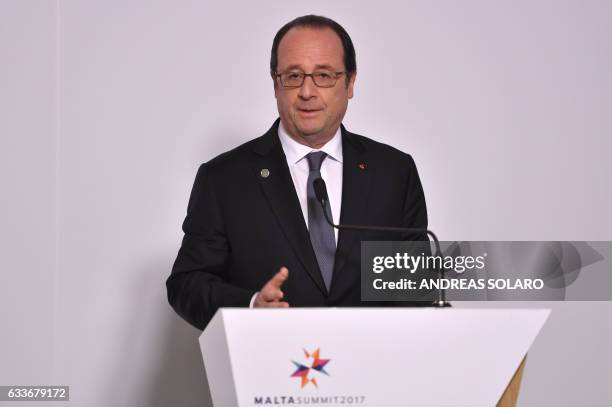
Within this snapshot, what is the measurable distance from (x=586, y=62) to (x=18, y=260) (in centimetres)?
246

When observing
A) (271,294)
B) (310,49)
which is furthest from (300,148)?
(271,294)

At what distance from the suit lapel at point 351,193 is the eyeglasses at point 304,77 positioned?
206 mm

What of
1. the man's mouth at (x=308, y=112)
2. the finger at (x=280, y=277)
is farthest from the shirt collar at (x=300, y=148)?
the finger at (x=280, y=277)

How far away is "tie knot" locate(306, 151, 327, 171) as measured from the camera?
2.75 m

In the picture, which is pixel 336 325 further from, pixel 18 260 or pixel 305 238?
pixel 18 260

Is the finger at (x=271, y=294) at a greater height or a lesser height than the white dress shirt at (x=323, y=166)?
lesser

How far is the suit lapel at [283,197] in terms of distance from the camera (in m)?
2.59

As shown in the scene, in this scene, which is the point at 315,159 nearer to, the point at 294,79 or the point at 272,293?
the point at 294,79

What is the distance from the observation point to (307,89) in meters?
2.71

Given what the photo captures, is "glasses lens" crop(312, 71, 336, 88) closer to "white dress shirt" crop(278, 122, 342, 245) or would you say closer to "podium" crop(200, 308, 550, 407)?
"white dress shirt" crop(278, 122, 342, 245)

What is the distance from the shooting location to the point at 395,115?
12.4 feet

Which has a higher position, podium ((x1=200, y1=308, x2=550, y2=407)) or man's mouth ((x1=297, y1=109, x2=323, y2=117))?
man's mouth ((x1=297, y1=109, x2=323, y2=117))

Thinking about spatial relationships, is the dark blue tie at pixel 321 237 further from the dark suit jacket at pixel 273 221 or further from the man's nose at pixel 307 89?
the man's nose at pixel 307 89

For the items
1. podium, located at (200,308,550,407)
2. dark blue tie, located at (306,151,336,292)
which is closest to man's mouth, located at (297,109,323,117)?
dark blue tie, located at (306,151,336,292)
